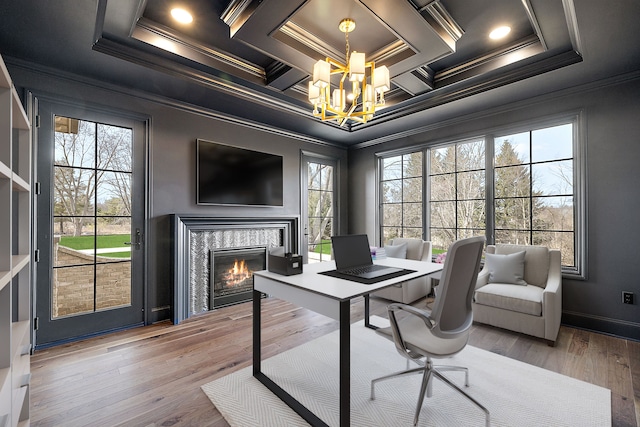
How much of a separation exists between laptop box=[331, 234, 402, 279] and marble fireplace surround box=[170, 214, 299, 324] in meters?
2.00

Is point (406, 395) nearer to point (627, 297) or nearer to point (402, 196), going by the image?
point (627, 297)

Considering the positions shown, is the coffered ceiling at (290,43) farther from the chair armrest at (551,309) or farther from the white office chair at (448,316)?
the chair armrest at (551,309)

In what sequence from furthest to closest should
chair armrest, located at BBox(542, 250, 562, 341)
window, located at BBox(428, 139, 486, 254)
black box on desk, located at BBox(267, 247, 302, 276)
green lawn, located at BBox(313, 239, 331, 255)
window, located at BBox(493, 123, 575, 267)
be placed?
green lawn, located at BBox(313, 239, 331, 255) < window, located at BBox(428, 139, 486, 254) < window, located at BBox(493, 123, 575, 267) < chair armrest, located at BBox(542, 250, 562, 341) < black box on desk, located at BBox(267, 247, 302, 276)

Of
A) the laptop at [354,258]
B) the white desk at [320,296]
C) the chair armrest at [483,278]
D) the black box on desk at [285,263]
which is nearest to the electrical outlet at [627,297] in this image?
the chair armrest at [483,278]

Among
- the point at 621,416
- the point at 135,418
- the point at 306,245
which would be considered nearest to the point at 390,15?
the point at 621,416

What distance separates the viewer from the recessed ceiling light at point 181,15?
225 cm

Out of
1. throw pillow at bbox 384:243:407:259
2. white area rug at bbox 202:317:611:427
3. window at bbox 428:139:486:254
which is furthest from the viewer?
throw pillow at bbox 384:243:407:259

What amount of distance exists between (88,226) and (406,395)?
3269 mm

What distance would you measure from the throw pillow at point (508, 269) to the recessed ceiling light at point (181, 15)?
3817 mm

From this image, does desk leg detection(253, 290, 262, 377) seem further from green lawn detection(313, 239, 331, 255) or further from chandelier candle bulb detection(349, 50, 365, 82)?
green lawn detection(313, 239, 331, 255)


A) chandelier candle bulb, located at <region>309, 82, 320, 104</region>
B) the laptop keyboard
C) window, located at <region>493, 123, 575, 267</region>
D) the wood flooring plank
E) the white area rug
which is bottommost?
the wood flooring plank

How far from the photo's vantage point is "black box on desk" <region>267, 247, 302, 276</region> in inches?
80.1

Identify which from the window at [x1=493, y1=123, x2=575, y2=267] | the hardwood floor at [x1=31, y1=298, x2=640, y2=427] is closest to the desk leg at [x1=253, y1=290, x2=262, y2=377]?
the hardwood floor at [x1=31, y1=298, x2=640, y2=427]

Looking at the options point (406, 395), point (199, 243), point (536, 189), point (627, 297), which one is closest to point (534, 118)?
point (536, 189)
